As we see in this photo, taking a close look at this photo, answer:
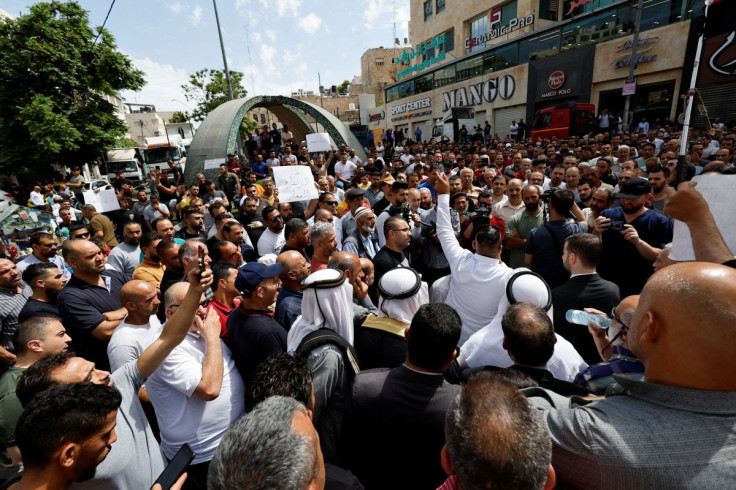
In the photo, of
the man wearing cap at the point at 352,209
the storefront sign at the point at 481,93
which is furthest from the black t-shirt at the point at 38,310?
the storefront sign at the point at 481,93

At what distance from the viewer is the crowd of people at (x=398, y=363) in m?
1.04

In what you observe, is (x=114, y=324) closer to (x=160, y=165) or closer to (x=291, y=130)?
(x=291, y=130)

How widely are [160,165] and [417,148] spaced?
18109 millimetres

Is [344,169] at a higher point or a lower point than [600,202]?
higher

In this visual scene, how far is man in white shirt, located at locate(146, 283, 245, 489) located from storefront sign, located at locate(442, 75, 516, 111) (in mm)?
28454

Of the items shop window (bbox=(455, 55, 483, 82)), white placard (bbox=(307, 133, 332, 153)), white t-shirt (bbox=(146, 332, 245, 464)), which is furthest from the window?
white t-shirt (bbox=(146, 332, 245, 464))

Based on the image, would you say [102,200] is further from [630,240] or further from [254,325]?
[630,240]

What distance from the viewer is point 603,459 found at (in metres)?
1.06

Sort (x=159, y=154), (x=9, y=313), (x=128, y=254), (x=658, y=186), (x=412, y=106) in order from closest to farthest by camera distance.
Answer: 1. (x=9, y=313)
2. (x=658, y=186)
3. (x=128, y=254)
4. (x=159, y=154)
5. (x=412, y=106)

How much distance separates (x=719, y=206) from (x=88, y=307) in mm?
4832

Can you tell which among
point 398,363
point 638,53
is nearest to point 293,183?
point 398,363

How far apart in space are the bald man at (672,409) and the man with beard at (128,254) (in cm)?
530

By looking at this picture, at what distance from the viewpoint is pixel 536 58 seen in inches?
938

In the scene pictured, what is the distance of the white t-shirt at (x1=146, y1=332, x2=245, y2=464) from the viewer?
6.86 ft
